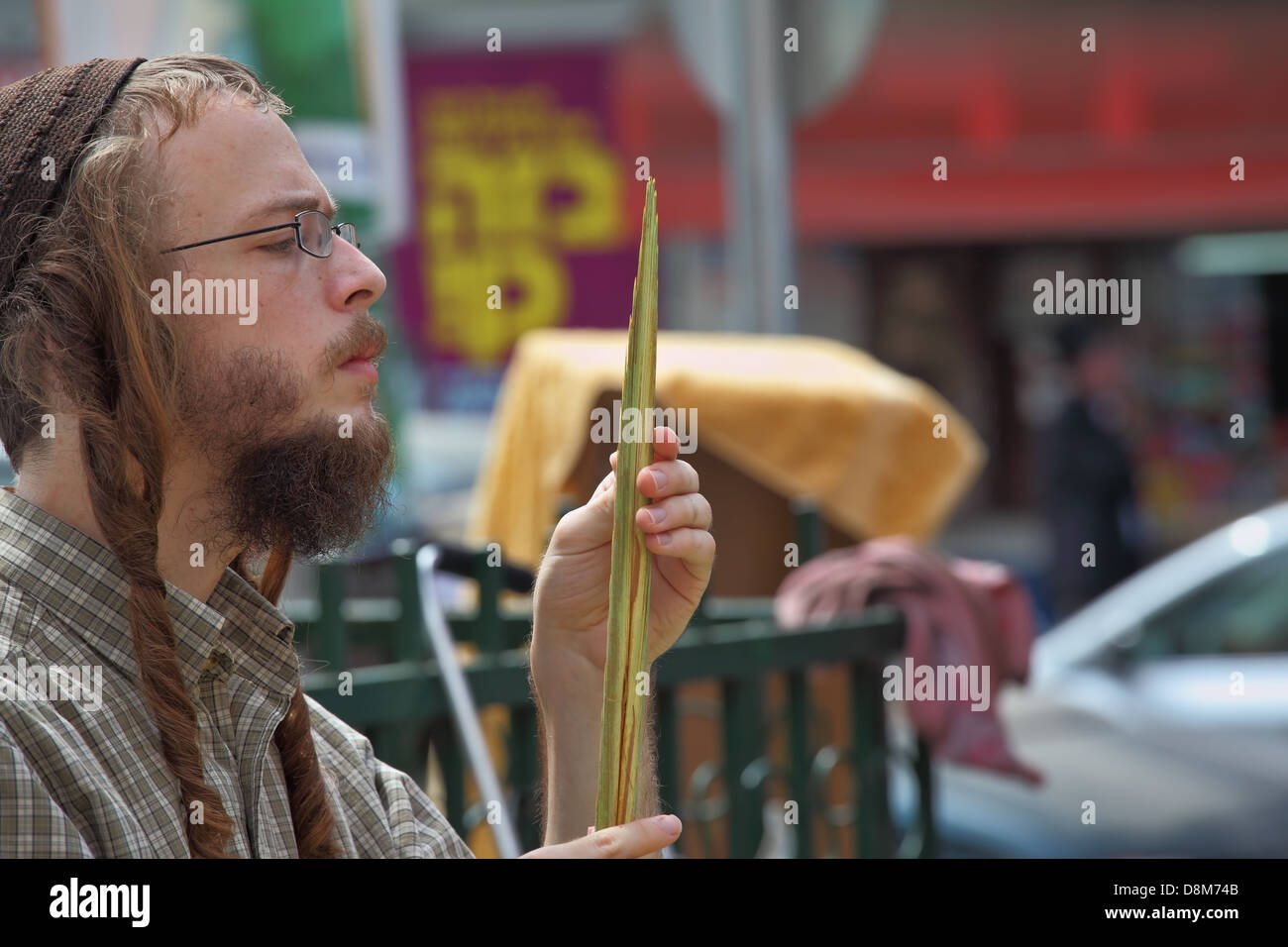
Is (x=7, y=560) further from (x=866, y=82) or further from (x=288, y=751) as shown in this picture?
(x=866, y=82)


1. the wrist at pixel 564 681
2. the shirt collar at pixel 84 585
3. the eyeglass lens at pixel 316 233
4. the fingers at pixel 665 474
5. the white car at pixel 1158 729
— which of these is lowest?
the white car at pixel 1158 729

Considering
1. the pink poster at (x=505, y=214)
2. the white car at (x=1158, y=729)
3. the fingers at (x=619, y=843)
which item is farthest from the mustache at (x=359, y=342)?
the pink poster at (x=505, y=214)

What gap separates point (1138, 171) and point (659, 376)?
876cm

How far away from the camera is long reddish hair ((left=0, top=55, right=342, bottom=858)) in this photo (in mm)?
1177

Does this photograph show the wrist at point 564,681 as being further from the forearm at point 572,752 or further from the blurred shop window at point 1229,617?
the blurred shop window at point 1229,617

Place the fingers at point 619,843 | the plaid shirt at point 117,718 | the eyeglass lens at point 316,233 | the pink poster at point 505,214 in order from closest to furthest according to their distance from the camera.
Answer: the fingers at point 619,843 < the plaid shirt at point 117,718 < the eyeglass lens at point 316,233 < the pink poster at point 505,214

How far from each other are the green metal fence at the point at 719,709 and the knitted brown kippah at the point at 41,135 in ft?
3.56

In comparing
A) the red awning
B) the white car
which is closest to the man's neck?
the white car

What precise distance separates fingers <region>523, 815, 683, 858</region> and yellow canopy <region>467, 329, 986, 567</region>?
7.97ft

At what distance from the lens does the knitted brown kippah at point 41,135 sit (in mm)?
1226

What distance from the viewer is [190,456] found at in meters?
1.28

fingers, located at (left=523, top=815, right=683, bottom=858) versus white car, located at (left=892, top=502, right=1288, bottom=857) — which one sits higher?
fingers, located at (left=523, top=815, right=683, bottom=858)

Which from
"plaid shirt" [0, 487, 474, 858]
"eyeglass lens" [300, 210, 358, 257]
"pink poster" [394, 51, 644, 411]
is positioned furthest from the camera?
"pink poster" [394, 51, 644, 411]

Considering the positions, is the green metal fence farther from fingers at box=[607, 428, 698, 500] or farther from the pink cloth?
fingers at box=[607, 428, 698, 500]
